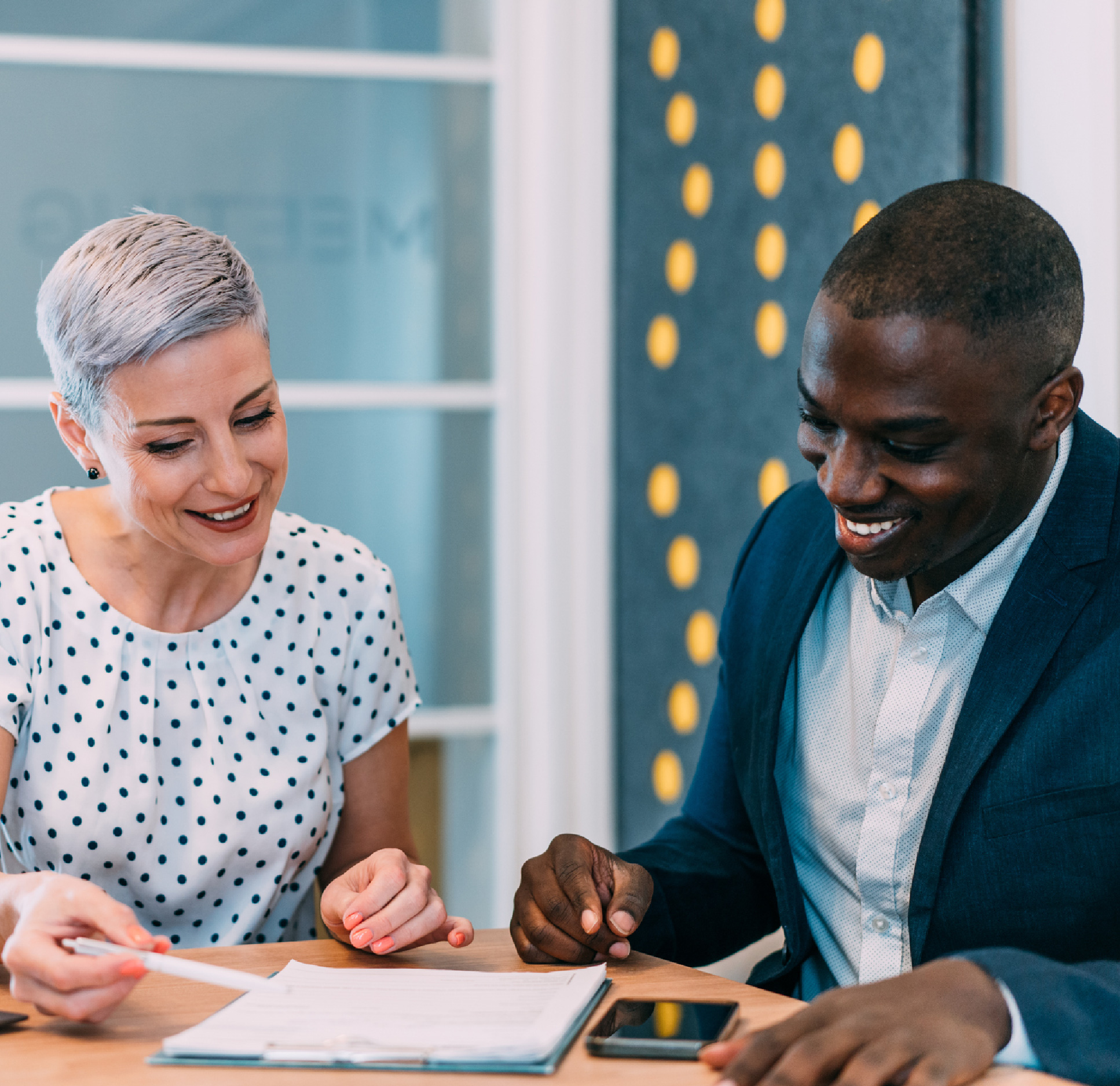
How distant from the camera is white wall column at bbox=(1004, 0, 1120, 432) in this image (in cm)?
139

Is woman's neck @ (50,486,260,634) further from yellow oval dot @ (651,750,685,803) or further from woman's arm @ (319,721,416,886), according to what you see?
yellow oval dot @ (651,750,685,803)

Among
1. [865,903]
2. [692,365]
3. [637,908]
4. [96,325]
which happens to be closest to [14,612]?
[96,325]

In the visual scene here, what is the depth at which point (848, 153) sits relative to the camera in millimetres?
1790

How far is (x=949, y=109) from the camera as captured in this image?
5.08 feet

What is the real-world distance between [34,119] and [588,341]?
1.03 meters

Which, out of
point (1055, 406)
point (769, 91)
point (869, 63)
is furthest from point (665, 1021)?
point (769, 91)

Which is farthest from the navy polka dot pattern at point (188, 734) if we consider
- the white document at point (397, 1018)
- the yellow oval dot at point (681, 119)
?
the yellow oval dot at point (681, 119)

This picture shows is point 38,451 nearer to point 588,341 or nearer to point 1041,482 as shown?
point 588,341

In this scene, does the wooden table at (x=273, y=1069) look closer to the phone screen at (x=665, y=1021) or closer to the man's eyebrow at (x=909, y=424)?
the phone screen at (x=665, y=1021)

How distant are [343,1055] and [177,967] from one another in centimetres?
14

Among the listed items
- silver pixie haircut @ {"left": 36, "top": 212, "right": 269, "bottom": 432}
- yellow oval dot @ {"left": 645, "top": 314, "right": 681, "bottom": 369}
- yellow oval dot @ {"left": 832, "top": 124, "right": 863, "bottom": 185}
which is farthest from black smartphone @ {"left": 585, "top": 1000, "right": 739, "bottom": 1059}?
yellow oval dot @ {"left": 645, "top": 314, "right": 681, "bottom": 369}

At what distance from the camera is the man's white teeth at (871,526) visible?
1.10 metres

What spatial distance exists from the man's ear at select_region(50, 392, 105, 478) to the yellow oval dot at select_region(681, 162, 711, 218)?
47.7 inches

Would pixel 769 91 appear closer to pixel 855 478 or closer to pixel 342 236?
pixel 342 236
